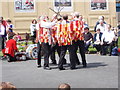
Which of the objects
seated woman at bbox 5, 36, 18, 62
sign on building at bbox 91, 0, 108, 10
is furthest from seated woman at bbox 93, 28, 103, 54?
sign on building at bbox 91, 0, 108, 10

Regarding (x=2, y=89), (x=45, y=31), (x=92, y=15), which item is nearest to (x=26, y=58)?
(x=45, y=31)

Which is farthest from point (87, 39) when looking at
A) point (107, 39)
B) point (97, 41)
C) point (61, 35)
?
point (61, 35)

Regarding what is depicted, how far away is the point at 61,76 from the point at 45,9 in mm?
16344

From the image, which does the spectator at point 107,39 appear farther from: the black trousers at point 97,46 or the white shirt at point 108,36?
the black trousers at point 97,46

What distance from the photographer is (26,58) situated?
588 inches

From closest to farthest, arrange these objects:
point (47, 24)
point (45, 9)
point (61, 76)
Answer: point (61, 76) → point (47, 24) → point (45, 9)

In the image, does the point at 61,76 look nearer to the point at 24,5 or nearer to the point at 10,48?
the point at 10,48

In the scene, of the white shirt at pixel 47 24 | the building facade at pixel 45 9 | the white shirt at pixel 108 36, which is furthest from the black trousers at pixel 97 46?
the building facade at pixel 45 9

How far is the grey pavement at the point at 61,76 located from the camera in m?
9.08

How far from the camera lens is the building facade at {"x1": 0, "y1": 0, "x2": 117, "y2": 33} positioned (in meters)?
25.6

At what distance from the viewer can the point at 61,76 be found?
1039cm

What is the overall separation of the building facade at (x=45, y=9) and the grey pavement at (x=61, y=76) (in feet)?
41.7

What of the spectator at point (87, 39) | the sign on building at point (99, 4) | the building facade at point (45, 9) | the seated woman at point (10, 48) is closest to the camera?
the seated woman at point (10, 48)

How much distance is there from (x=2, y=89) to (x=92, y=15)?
2291cm
